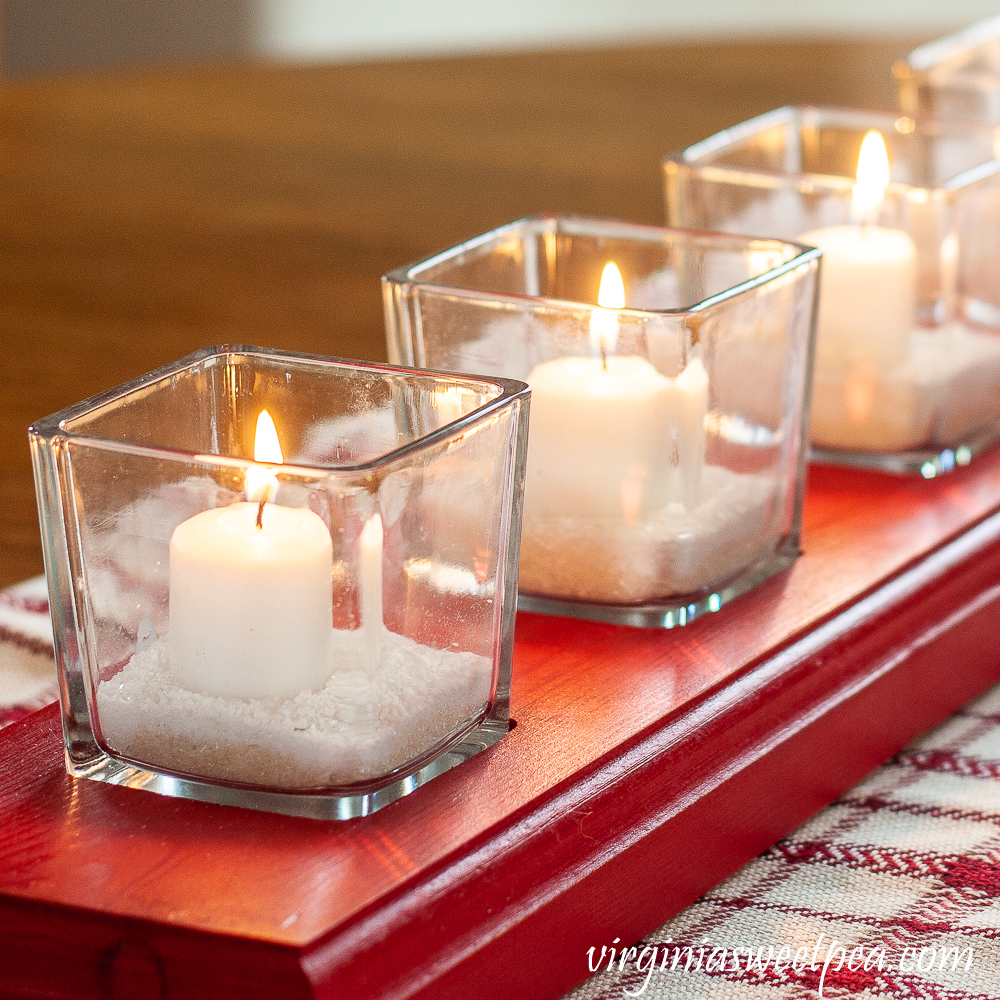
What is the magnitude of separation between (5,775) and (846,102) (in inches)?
41.9

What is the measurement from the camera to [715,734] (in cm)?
43

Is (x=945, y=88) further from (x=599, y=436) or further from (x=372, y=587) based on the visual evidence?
(x=372, y=587)

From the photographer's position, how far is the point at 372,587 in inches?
14.5

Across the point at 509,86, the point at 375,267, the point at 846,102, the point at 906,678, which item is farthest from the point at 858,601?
the point at 509,86

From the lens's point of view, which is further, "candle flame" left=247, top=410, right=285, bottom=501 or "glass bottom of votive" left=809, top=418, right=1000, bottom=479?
"glass bottom of votive" left=809, top=418, right=1000, bottom=479

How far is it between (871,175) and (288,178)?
64 centimetres

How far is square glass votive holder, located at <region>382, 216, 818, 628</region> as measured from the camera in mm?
462

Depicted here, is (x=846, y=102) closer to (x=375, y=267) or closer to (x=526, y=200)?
(x=526, y=200)

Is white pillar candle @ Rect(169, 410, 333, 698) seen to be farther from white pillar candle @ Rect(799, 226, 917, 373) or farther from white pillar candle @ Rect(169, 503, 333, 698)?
white pillar candle @ Rect(799, 226, 917, 373)

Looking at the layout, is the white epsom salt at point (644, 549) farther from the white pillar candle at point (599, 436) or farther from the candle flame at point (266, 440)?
the candle flame at point (266, 440)

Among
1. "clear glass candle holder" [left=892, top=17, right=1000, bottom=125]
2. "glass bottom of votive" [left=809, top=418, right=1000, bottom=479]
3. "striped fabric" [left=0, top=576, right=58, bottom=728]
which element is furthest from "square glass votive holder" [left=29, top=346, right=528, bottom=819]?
"clear glass candle holder" [left=892, top=17, right=1000, bottom=125]

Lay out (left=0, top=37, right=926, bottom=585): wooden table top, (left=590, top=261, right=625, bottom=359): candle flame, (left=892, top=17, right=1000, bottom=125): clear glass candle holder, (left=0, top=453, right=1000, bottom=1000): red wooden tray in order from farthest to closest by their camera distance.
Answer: (left=0, top=37, right=926, bottom=585): wooden table top, (left=892, top=17, right=1000, bottom=125): clear glass candle holder, (left=590, top=261, right=625, bottom=359): candle flame, (left=0, top=453, right=1000, bottom=1000): red wooden tray

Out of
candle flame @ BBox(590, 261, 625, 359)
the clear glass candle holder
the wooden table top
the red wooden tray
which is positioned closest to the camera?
the red wooden tray

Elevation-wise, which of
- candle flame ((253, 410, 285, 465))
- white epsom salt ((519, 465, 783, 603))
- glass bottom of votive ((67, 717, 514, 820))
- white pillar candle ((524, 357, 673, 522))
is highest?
candle flame ((253, 410, 285, 465))
